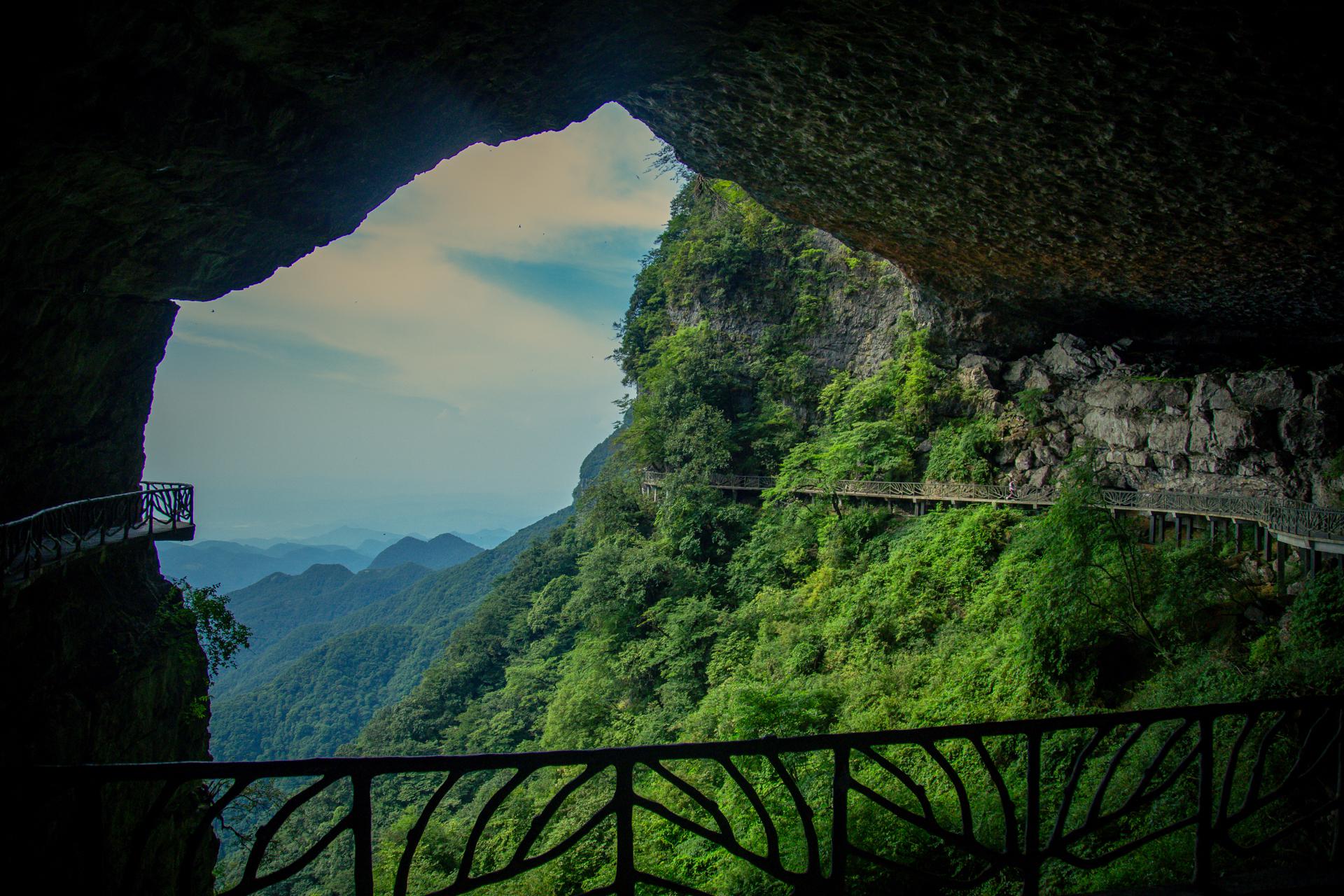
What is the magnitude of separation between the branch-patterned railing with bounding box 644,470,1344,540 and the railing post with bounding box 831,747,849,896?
9.32 m

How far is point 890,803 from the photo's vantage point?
2.46 metres

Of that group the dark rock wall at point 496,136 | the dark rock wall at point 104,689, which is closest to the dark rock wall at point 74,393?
the dark rock wall at point 496,136

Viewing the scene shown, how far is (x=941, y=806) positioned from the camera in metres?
6.79

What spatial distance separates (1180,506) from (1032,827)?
41.5ft

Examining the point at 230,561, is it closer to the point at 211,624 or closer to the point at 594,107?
the point at 211,624

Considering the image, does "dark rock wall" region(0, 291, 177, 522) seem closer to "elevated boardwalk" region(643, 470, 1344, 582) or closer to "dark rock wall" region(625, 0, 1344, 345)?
"dark rock wall" region(625, 0, 1344, 345)

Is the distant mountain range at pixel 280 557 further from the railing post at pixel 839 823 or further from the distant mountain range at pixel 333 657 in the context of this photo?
the railing post at pixel 839 823

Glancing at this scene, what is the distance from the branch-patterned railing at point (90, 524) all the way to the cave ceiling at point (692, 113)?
2.19 meters

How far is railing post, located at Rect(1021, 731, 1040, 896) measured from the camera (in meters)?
2.47

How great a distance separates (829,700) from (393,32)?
396 inches

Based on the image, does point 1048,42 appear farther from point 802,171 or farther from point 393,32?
point 393,32

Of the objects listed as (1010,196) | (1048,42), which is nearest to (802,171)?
(1010,196)

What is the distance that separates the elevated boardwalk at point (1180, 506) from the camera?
9070 mm

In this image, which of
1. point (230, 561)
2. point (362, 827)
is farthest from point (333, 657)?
point (230, 561)
